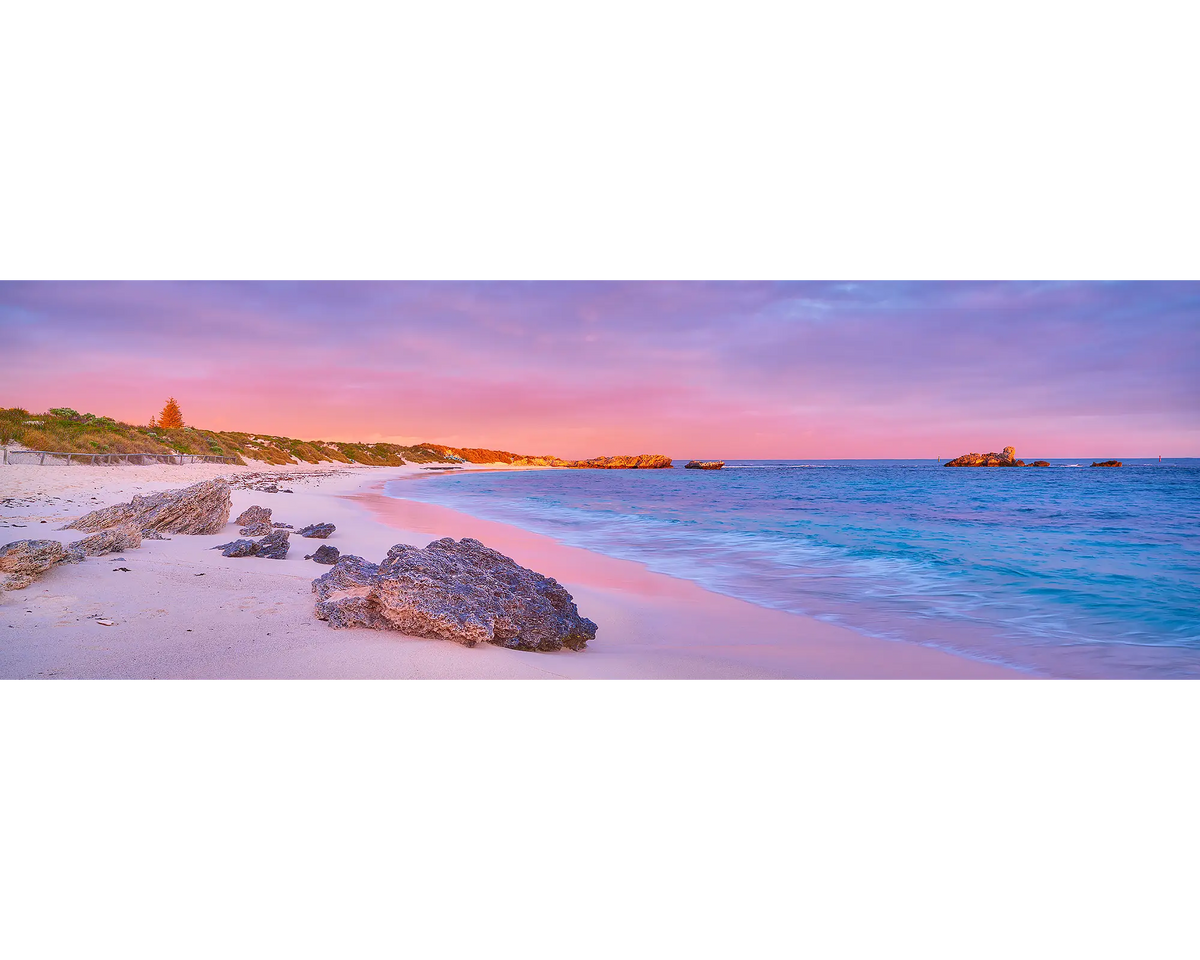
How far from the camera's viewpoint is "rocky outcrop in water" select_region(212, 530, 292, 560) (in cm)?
572

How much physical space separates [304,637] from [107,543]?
346cm

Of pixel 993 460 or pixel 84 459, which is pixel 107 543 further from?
pixel 993 460

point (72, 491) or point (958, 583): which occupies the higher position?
point (72, 491)

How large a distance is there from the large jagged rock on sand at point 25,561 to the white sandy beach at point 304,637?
9cm

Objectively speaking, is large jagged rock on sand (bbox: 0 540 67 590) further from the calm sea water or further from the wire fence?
the wire fence

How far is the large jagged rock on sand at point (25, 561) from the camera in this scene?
3763 mm

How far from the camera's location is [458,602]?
3506 mm

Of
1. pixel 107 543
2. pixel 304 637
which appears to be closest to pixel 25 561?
pixel 107 543

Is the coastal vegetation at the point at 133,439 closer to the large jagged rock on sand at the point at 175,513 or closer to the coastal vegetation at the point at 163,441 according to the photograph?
the coastal vegetation at the point at 163,441
